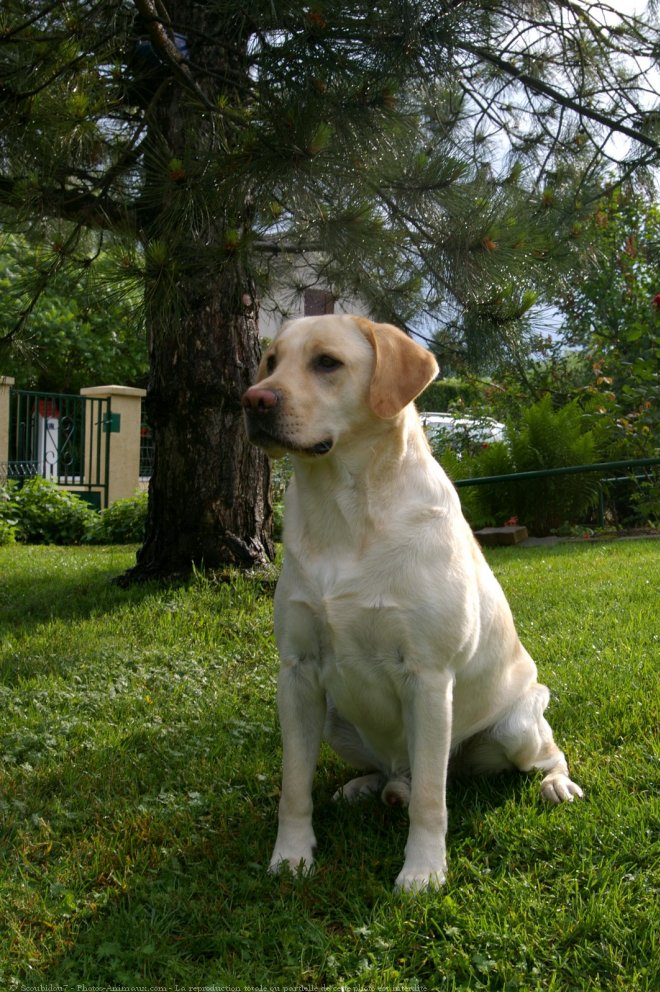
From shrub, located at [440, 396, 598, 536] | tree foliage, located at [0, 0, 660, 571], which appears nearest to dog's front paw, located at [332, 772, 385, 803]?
tree foliage, located at [0, 0, 660, 571]

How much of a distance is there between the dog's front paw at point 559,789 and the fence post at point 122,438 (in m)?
12.1

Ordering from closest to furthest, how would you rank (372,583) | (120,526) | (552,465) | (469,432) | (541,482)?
(372,583), (541,482), (552,465), (120,526), (469,432)

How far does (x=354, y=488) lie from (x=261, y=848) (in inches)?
44.7

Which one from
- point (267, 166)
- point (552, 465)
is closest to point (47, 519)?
point (552, 465)

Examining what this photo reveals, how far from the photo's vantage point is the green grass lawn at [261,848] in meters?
2.07

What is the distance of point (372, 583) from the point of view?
2439 mm

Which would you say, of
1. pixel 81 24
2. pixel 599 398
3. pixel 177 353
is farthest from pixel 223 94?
pixel 599 398

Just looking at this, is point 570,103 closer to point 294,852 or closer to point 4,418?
point 294,852

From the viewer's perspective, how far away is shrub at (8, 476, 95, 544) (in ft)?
35.7

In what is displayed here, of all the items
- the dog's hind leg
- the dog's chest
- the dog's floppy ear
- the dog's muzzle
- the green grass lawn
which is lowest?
the green grass lawn

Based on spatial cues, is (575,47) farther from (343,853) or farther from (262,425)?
(343,853)

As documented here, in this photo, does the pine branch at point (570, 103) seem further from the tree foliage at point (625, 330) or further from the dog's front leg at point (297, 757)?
the dog's front leg at point (297, 757)

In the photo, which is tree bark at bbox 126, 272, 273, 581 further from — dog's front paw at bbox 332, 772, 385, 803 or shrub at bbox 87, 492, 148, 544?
shrub at bbox 87, 492, 148, 544

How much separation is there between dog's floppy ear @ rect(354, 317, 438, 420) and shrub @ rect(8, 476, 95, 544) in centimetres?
870
